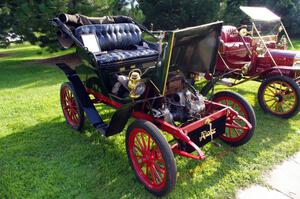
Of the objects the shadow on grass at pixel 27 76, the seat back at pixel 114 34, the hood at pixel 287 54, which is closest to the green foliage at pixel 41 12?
the shadow on grass at pixel 27 76

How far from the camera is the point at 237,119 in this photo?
11.3 ft

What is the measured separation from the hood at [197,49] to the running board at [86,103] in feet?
4.00

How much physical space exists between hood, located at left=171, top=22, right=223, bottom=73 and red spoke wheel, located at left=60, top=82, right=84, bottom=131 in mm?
1697

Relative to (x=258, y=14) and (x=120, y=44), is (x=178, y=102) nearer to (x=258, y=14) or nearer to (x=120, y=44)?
(x=120, y=44)

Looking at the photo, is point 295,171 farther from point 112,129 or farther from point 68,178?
point 68,178

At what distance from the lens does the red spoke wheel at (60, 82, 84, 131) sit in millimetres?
3931

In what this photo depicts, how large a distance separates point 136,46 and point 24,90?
3.34 m

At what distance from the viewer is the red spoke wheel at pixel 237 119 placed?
330cm

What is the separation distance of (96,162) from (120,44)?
2368mm

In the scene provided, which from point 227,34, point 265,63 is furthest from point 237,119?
point 227,34

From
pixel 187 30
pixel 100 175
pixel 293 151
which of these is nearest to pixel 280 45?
pixel 293 151

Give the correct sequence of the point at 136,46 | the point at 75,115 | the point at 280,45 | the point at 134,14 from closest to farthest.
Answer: the point at 75,115 → the point at 136,46 → the point at 280,45 → the point at 134,14

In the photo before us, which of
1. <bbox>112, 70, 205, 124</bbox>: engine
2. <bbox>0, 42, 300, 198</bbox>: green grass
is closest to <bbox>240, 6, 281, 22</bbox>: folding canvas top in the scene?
<bbox>0, 42, 300, 198</bbox>: green grass

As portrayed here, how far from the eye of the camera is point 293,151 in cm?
357
